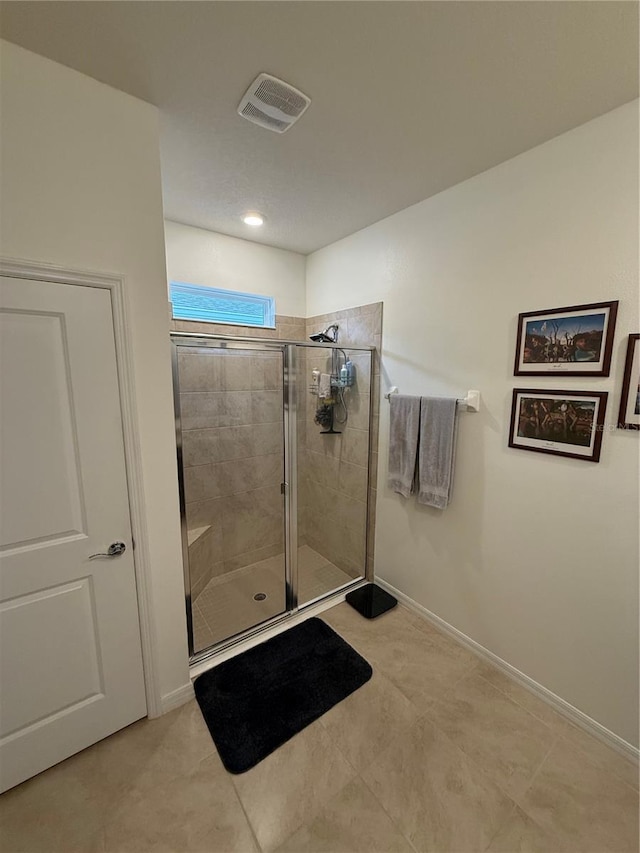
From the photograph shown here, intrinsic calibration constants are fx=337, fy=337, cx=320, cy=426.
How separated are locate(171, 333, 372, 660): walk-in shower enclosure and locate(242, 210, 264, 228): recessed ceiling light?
0.95m

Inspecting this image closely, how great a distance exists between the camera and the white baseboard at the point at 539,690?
5.02 ft

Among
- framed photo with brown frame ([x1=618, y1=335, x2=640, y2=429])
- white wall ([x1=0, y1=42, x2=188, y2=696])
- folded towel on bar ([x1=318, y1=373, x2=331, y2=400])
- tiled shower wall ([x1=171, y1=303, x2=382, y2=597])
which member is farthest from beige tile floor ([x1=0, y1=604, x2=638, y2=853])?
folded towel on bar ([x1=318, y1=373, x2=331, y2=400])

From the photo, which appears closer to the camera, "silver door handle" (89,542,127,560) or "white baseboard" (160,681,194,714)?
"silver door handle" (89,542,127,560)

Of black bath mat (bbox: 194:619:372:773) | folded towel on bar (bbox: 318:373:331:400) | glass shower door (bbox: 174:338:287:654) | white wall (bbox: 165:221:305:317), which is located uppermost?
white wall (bbox: 165:221:305:317)

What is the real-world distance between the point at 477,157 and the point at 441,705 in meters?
2.80

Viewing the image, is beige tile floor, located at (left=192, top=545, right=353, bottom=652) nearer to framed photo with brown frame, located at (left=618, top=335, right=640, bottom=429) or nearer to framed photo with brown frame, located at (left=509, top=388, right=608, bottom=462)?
framed photo with brown frame, located at (left=509, top=388, right=608, bottom=462)

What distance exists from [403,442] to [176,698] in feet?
6.31

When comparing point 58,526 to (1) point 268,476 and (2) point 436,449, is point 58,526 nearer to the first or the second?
(1) point 268,476

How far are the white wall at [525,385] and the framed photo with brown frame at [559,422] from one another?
40 mm

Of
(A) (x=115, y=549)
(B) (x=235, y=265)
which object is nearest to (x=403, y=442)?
(A) (x=115, y=549)

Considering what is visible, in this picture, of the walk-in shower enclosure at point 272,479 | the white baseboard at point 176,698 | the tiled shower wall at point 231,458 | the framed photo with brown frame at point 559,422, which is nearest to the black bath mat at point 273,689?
the white baseboard at point 176,698

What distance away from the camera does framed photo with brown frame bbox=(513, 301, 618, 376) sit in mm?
1454

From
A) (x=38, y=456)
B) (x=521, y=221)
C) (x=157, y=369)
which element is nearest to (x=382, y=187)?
(x=521, y=221)

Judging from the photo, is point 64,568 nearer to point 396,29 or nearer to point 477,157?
point 396,29
